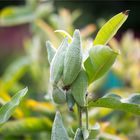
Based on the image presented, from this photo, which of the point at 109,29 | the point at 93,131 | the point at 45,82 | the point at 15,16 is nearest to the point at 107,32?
the point at 109,29

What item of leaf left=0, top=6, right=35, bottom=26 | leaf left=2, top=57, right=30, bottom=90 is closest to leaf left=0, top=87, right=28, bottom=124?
leaf left=2, top=57, right=30, bottom=90

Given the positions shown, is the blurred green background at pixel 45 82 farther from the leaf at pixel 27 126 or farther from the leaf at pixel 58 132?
the leaf at pixel 58 132

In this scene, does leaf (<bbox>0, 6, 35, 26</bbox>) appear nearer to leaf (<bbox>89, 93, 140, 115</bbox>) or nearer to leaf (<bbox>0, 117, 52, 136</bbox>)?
leaf (<bbox>0, 117, 52, 136</bbox>)

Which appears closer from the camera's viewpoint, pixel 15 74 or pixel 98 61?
pixel 98 61

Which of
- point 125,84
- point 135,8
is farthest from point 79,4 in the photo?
point 125,84

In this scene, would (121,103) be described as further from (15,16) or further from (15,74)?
(15,16)

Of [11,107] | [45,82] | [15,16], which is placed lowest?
[45,82]

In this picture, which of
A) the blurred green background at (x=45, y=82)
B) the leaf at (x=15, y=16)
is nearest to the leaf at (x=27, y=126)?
the blurred green background at (x=45, y=82)
